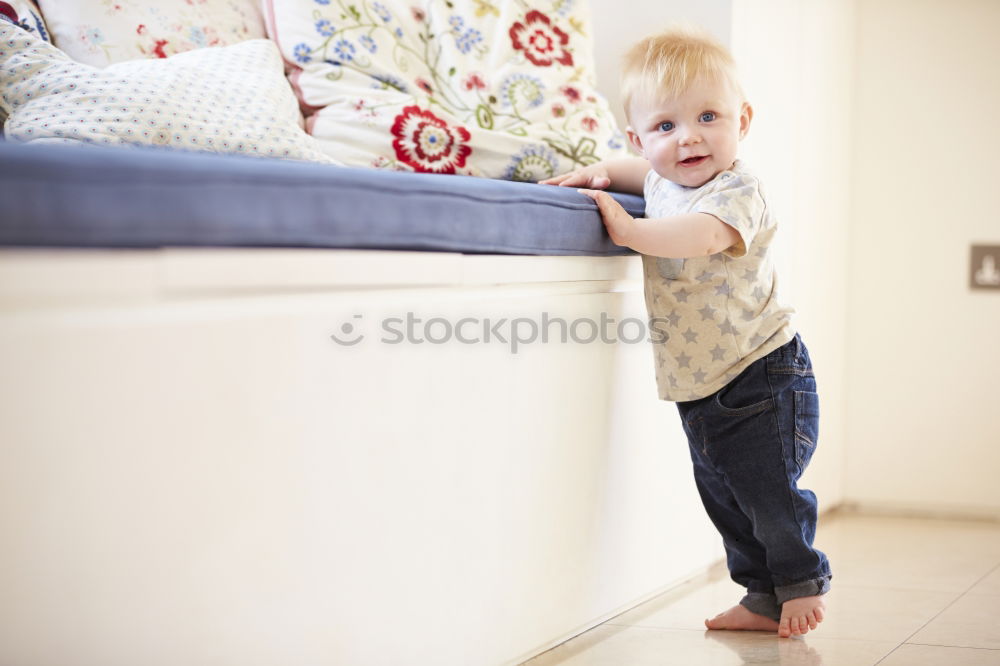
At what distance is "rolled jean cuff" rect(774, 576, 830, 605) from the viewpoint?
52.4 inches

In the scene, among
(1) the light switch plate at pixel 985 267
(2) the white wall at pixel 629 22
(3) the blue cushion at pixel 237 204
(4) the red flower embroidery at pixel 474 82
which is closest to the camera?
(3) the blue cushion at pixel 237 204

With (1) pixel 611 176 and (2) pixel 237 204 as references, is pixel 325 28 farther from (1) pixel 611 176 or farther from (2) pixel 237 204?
(2) pixel 237 204

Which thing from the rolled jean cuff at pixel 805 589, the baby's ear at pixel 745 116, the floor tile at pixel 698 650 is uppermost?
the baby's ear at pixel 745 116

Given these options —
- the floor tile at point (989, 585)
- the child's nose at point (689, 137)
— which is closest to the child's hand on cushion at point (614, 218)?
the child's nose at point (689, 137)

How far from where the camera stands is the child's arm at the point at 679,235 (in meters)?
1.20

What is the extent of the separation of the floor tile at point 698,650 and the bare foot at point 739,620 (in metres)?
0.01

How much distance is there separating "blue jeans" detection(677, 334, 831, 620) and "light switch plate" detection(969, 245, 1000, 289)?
3.21 feet

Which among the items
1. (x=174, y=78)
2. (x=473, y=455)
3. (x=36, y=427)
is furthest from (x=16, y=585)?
(x=174, y=78)

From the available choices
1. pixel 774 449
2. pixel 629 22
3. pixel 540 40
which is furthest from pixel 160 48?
pixel 774 449

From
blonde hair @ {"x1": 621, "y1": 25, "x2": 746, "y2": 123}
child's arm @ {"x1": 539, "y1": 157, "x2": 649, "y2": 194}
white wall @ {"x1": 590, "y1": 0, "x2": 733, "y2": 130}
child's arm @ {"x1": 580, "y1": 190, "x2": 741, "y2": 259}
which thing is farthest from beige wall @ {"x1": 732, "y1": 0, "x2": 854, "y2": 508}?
child's arm @ {"x1": 580, "y1": 190, "x2": 741, "y2": 259}

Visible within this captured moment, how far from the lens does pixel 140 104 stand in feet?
3.79

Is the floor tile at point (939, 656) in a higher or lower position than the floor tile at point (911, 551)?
higher

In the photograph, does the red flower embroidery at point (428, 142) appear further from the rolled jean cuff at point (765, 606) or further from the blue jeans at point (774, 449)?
the rolled jean cuff at point (765, 606)

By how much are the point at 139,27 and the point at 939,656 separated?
1292mm
